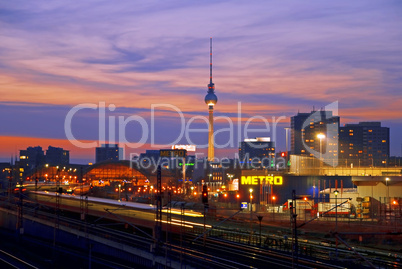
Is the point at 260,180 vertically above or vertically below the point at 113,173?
above

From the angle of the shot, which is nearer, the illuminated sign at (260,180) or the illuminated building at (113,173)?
the illuminated sign at (260,180)

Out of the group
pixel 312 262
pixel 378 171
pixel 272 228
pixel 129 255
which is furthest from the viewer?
pixel 378 171

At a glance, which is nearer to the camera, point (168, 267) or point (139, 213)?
point (168, 267)

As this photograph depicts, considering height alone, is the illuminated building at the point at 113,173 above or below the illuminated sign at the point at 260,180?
below

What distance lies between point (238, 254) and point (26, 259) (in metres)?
19.4

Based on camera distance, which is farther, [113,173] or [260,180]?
[113,173]

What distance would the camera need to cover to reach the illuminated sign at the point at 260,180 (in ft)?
246

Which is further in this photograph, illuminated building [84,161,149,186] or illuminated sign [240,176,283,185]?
illuminated building [84,161,149,186]

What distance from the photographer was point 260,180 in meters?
77.5

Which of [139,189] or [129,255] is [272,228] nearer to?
[129,255]

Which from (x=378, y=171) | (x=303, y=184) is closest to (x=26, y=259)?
(x=303, y=184)

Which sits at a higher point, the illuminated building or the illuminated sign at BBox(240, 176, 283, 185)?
the illuminated sign at BBox(240, 176, 283, 185)

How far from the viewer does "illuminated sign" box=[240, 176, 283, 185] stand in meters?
75.1

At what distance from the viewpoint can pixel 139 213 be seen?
170ft
